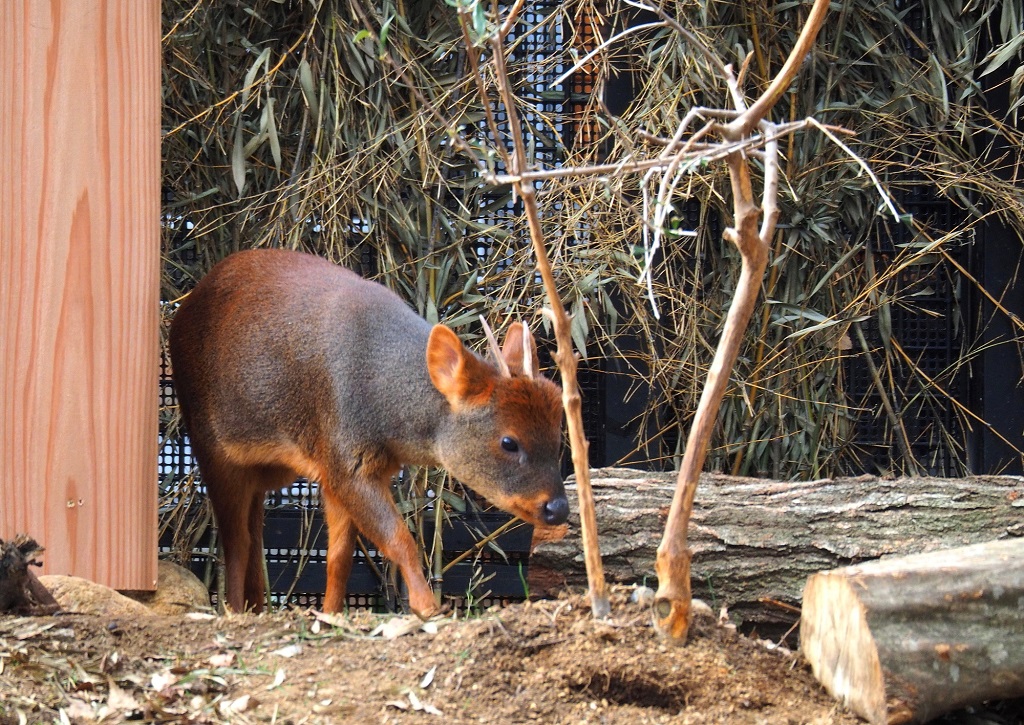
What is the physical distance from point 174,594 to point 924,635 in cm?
299

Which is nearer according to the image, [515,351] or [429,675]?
[429,675]

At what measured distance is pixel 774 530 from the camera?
4.75 m

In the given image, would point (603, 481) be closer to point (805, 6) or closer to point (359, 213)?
point (359, 213)

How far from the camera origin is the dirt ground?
3.02m

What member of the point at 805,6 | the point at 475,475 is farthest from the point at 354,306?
the point at 805,6

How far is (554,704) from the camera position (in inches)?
121

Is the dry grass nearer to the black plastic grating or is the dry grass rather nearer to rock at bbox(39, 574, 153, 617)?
the black plastic grating

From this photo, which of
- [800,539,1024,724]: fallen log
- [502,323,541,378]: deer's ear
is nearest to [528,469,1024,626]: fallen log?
[502,323,541,378]: deer's ear

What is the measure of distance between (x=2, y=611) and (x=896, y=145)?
4.75 meters

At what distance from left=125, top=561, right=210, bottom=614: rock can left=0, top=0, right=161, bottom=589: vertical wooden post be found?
31cm

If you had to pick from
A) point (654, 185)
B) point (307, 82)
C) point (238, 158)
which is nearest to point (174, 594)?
point (238, 158)

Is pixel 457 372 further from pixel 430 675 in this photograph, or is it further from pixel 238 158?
pixel 238 158

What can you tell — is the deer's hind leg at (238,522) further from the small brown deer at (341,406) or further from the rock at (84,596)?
the rock at (84,596)

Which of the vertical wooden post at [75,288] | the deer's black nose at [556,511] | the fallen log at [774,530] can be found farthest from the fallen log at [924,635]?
the vertical wooden post at [75,288]
